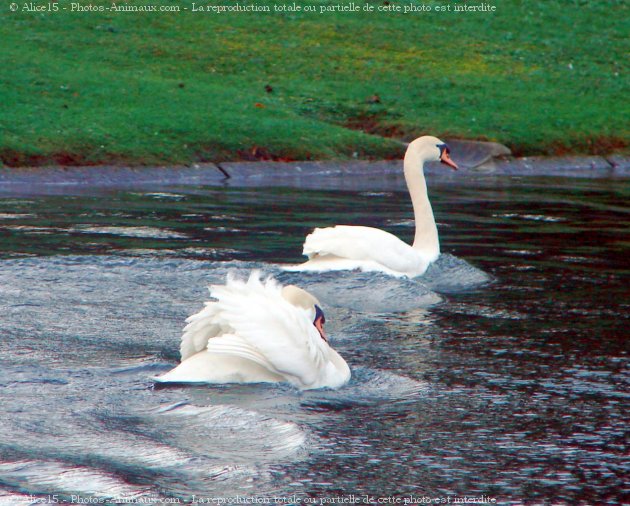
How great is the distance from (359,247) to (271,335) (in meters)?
Result: 3.16

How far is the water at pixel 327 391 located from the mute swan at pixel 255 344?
0.29ft

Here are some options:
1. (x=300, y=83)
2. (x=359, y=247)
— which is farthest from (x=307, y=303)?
(x=300, y=83)

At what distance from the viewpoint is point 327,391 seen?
5984 mm

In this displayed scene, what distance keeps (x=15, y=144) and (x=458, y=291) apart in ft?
26.4

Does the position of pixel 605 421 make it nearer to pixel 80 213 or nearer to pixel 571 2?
pixel 80 213

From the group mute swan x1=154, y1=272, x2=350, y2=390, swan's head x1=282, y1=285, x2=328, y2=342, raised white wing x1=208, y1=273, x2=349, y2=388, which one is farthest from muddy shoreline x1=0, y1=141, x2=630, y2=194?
raised white wing x1=208, y1=273, x2=349, y2=388

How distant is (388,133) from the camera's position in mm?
18641

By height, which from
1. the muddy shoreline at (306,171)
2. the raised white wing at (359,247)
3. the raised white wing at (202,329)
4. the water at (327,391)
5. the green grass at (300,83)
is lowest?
the water at (327,391)

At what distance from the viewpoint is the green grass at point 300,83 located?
54.4 ft

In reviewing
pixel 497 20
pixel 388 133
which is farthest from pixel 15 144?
pixel 497 20

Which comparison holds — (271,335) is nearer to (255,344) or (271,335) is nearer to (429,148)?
(255,344)

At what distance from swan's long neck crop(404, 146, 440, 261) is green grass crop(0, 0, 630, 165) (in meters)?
5.92

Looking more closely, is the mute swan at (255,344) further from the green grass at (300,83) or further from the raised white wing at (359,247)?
the green grass at (300,83)

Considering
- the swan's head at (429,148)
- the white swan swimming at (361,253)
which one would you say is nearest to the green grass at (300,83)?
the swan's head at (429,148)
